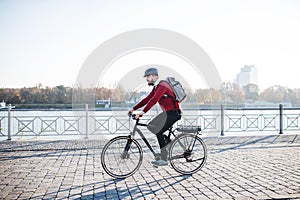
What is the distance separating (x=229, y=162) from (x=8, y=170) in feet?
15.8

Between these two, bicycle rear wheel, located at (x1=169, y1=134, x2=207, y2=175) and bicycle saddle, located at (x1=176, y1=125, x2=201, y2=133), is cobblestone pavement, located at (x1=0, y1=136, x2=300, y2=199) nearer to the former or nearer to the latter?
bicycle rear wheel, located at (x1=169, y1=134, x2=207, y2=175)

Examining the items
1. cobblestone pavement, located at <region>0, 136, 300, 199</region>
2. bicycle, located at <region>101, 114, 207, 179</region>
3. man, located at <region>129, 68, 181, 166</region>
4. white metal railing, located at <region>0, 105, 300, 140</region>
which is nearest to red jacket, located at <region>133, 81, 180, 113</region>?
man, located at <region>129, 68, 181, 166</region>

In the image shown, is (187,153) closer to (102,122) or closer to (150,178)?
(150,178)

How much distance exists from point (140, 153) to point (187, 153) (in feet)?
3.18

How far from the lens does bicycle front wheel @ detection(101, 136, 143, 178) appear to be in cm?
621

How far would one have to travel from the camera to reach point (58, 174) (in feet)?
21.5

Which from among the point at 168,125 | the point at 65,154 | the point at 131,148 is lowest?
the point at 65,154

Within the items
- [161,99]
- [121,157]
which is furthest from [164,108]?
[121,157]

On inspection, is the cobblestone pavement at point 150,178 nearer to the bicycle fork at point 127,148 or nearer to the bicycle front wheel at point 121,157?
the bicycle front wheel at point 121,157

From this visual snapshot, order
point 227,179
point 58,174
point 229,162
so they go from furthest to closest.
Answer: point 229,162
point 58,174
point 227,179

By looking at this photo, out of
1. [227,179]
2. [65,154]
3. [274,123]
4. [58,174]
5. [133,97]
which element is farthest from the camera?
[274,123]

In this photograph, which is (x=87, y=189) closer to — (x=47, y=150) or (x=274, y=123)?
(x=47, y=150)

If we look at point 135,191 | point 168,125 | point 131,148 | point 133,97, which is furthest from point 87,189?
point 133,97

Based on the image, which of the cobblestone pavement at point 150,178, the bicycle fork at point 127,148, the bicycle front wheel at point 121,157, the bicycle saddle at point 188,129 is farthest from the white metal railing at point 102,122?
the bicycle saddle at point 188,129
